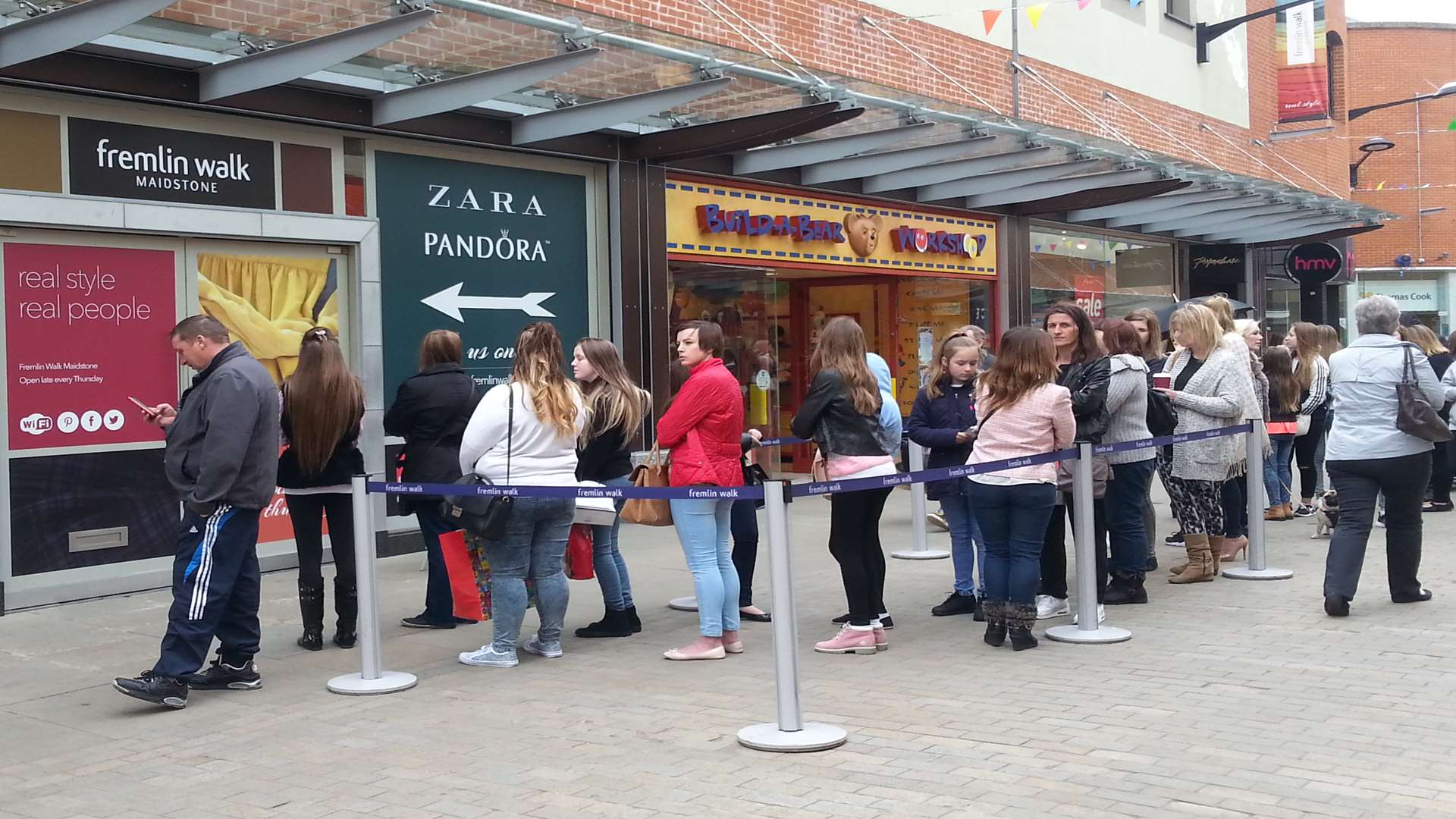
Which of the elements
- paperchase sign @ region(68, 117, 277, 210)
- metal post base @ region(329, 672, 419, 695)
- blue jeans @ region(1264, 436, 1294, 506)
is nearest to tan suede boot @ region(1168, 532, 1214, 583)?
blue jeans @ region(1264, 436, 1294, 506)

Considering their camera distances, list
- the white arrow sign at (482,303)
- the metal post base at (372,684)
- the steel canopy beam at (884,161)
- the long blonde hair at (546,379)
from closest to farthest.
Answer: the metal post base at (372,684) < the long blonde hair at (546,379) < the white arrow sign at (482,303) < the steel canopy beam at (884,161)

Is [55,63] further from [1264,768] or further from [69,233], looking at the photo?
[1264,768]

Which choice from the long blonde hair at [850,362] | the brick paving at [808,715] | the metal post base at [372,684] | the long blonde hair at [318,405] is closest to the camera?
the brick paving at [808,715]

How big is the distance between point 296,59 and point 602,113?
8.79ft

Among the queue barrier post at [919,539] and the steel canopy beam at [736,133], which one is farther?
the steel canopy beam at [736,133]

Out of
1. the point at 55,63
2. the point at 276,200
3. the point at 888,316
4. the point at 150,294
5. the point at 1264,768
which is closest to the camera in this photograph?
the point at 1264,768

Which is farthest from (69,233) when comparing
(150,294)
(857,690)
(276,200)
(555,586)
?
(857,690)

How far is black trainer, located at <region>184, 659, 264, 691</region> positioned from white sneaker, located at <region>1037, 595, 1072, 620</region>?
414 cm

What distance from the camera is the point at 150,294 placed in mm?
9609

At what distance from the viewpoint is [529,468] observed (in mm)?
6957

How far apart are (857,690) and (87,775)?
315 centimetres

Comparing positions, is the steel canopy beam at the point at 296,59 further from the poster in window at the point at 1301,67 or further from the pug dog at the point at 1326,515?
the poster in window at the point at 1301,67

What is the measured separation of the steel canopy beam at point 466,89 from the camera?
1006 cm

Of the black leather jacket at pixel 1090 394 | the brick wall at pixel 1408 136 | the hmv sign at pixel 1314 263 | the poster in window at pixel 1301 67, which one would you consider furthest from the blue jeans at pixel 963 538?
the brick wall at pixel 1408 136
